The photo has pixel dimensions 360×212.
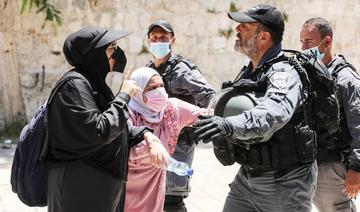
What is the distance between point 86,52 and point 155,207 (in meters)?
1.16

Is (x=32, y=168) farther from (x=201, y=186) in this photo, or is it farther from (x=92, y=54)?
(x=201, y=186)

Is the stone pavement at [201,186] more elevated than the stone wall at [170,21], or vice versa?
the stone wall at [170,21]

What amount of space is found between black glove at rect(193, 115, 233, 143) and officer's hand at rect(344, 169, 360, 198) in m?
1.33

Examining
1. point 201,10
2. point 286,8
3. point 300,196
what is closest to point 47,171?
point 300,196

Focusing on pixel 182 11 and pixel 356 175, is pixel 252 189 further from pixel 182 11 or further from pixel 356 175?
pixel 182 11

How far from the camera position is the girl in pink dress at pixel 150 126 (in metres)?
3.74

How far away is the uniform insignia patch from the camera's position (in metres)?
2.94

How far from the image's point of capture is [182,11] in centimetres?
997

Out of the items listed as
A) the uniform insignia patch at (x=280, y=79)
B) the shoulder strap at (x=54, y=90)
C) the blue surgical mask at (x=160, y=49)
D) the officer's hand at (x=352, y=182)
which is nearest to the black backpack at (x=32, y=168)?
the shoulder strap at (x=54, y=90)

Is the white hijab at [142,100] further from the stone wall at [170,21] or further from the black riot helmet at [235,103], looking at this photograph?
the stone wall at [170,21]

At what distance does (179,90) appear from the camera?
16.5 feet

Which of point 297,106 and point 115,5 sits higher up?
point 115,5

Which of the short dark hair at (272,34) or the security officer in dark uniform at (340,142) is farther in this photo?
the security officer in dark uniform at (340,142)

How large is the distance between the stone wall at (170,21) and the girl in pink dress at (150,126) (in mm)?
5729
